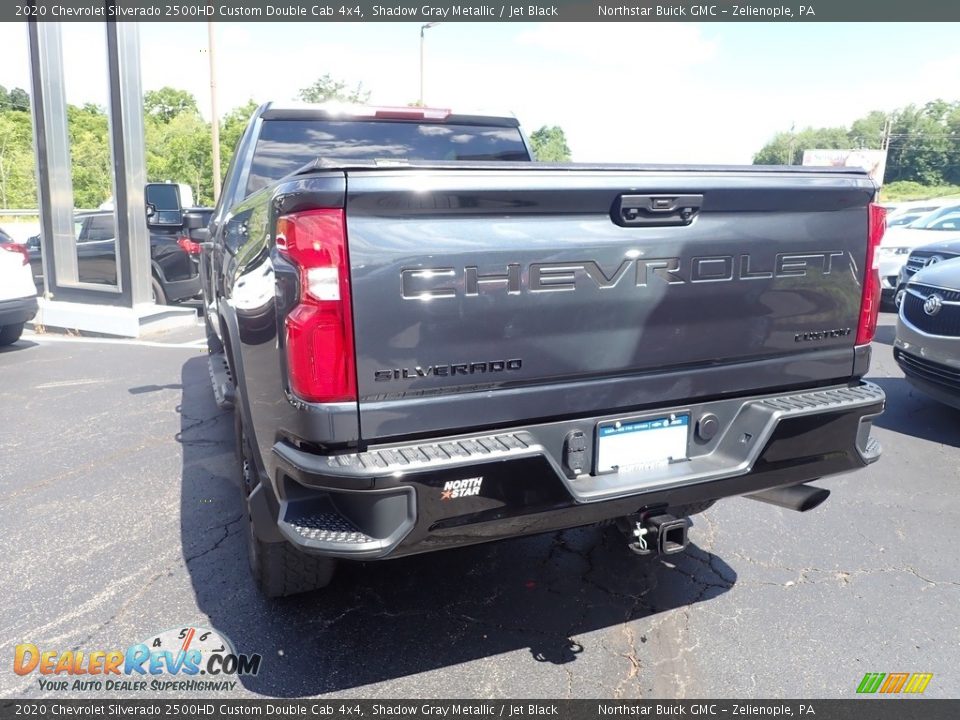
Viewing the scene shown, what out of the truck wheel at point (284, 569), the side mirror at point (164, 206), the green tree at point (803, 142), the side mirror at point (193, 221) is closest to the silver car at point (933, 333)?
the truck wheel at point (284, 569)

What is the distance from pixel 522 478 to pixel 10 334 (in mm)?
8205

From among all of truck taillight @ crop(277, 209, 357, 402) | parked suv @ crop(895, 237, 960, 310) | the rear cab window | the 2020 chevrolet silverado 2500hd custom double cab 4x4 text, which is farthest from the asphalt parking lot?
parked suv @ crop(895, 237, 960, 310)

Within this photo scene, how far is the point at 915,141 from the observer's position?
8119 cm

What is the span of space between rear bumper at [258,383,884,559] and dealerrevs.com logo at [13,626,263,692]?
674 mm

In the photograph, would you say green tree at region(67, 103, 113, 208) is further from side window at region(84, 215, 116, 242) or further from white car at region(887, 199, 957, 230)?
white car at region(887, 199, 957, 230)

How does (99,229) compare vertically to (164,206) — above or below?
below

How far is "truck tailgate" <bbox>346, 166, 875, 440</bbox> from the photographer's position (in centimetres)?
204

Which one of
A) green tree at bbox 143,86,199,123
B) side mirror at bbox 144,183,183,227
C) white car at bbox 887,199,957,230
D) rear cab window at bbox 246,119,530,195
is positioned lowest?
white car at bbox 887,199,957,230

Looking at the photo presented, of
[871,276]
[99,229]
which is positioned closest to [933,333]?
[871,276]

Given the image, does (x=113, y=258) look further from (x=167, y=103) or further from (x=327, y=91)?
(x=167, y=103)

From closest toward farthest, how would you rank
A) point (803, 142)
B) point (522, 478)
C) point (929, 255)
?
point (522, 478), point (929, 255), point (803, 142)

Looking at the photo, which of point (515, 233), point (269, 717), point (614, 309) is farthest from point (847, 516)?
point (269, 717)

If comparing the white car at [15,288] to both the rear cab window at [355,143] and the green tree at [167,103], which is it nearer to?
the rear cab window at [355,143]

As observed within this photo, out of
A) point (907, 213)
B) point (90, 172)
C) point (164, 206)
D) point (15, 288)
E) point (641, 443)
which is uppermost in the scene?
point (90, 172)
